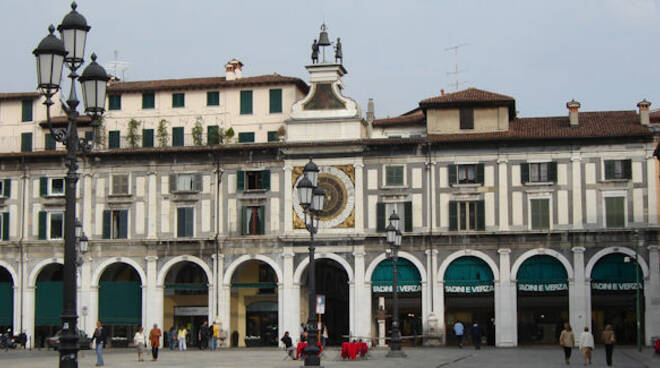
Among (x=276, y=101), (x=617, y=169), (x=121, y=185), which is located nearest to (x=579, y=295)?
(x=617, y=169)

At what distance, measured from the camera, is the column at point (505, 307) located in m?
60.9

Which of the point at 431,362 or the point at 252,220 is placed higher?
the point at 252,220

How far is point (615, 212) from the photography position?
60500mm

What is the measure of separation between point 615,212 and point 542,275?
5.55m

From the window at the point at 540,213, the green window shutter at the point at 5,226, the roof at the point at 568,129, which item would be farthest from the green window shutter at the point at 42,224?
the window at the point at 540,213

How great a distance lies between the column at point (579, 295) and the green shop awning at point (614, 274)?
66 cm

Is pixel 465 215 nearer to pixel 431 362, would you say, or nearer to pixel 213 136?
pixel 213 136

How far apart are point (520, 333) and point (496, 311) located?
7.24ft

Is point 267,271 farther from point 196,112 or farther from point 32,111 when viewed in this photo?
point 32,111

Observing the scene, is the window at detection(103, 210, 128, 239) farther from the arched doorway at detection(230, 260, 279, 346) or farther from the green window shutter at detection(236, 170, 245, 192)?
the arched doorway at detection(230, 260, 279, 346)

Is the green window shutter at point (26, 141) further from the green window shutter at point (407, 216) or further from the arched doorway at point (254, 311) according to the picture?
the green window shutter at point (407, 216)

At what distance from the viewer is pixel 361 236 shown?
63.2 meters

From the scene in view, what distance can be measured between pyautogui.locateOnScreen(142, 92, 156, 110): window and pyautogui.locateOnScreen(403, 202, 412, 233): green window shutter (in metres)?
18.7

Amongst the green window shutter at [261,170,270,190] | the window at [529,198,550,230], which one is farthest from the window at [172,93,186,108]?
the window at [529,198,550,230]
